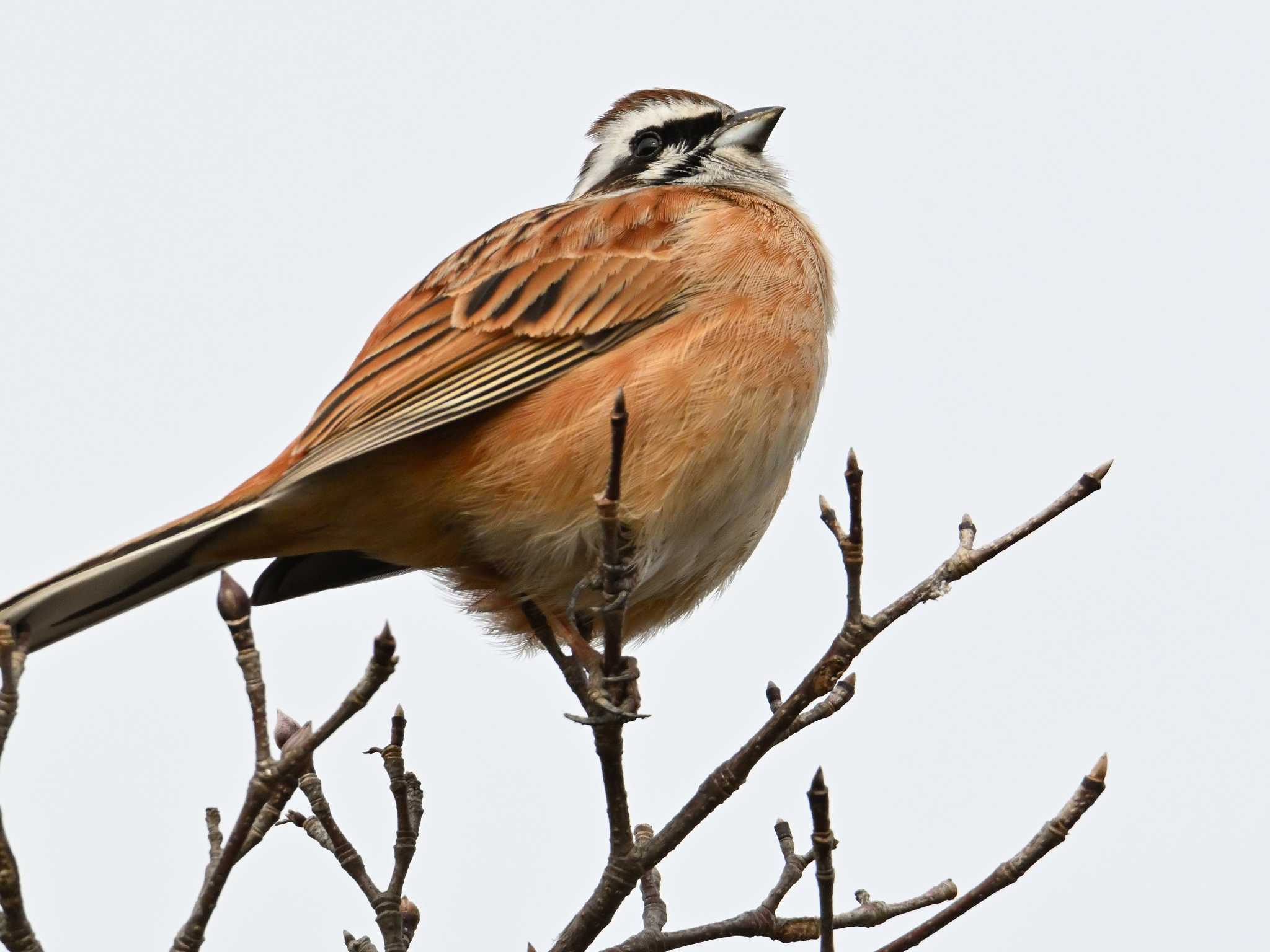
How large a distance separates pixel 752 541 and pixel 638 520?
86cm

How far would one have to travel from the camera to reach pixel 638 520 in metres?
5.37

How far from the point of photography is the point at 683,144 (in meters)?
7.19

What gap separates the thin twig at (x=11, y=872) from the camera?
11.3 ft

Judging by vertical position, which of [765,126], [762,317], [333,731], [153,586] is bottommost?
[333,731]

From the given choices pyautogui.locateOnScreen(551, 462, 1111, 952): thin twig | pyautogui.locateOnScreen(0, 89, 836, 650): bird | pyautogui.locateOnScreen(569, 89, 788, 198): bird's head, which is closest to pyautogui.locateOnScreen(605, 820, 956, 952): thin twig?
pyautogui.locateOnScreen(551, 462, 1111, 952): thin twig

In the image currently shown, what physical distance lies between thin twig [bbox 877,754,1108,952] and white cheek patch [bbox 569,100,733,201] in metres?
3.97

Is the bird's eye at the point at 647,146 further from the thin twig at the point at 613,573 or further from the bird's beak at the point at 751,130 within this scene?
the thin twig at the point at 613,573

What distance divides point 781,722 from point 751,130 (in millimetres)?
3514

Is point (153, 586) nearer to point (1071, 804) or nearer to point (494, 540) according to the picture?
point (494, 540)

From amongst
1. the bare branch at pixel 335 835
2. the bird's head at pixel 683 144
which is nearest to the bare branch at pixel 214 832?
the bare branch at pixel 335 835

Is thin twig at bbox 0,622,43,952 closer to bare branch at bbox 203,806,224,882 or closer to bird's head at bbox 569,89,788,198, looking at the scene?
bare branch at bbox 203,806,224,882

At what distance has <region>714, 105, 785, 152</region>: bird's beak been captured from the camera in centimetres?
703

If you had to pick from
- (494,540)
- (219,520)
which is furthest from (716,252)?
(219,520)

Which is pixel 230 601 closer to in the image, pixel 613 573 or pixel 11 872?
pixel 11 872
